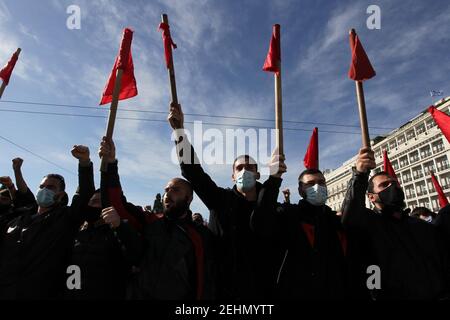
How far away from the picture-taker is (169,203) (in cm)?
264

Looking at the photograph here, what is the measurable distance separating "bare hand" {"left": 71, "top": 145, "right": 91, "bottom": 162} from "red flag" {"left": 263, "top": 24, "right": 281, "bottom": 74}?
6.33 feet

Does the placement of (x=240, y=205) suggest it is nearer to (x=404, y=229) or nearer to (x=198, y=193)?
(x=198, y=193)

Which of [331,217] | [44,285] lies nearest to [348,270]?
[331,217]

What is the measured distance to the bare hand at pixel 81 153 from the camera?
8.69ft

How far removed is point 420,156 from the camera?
2056 inches

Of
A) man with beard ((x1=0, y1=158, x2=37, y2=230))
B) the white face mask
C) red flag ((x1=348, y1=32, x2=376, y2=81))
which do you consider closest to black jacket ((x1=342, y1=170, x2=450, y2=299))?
the white face mask

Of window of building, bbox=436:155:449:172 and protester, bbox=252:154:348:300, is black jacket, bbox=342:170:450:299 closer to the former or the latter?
protester, bbox=252:154:348:300

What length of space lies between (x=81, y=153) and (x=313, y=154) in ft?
9.17

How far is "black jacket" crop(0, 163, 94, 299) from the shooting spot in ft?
7.88

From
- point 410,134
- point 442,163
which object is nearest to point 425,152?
point 442,163

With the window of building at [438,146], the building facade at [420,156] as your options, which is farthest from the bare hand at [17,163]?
the window of building at [438,146]

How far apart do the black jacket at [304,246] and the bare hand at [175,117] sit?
3.03ft

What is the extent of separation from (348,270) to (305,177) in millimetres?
864

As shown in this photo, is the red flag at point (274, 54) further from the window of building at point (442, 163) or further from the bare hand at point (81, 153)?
the window of building at point (442, 163)
